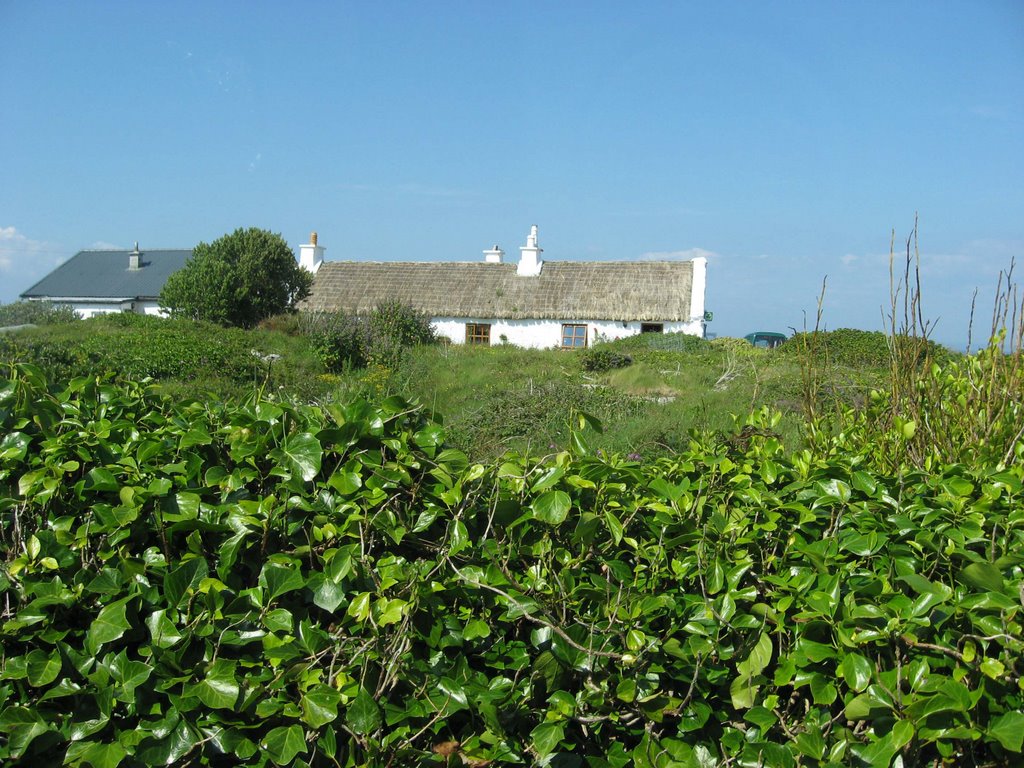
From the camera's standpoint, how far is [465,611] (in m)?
1.94

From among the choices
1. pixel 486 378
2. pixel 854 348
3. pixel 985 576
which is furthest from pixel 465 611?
pixel 854 348

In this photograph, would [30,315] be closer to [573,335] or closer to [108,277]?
[573,335]

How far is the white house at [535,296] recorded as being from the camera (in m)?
31.7

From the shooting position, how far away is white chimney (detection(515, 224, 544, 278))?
33.7 meters

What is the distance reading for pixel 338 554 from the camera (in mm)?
1855

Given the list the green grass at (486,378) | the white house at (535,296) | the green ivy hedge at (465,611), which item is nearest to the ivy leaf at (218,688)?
the green ivy hedge at (465,611)

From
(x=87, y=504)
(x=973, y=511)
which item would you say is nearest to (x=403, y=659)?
(x=87, y=504)

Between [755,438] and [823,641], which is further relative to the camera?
[755,438]

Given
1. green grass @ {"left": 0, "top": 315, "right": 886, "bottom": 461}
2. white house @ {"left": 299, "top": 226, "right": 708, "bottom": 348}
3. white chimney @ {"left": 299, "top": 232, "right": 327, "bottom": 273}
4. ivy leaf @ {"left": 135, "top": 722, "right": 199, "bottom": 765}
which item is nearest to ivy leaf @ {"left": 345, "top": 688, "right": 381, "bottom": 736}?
ivy leaf @ {"left": 135, "top": 722, "right": 199, "bottom": 765}

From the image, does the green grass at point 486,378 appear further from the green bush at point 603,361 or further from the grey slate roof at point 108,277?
the grey slate roof at point 108,277

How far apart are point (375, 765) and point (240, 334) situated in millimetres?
18198

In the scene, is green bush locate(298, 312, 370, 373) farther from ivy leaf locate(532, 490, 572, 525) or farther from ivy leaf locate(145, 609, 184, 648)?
ivy leaf locate(532, 490, 572, 525)

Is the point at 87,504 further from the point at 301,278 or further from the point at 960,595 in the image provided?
the point at 301,278

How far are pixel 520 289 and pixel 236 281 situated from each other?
463 inches
